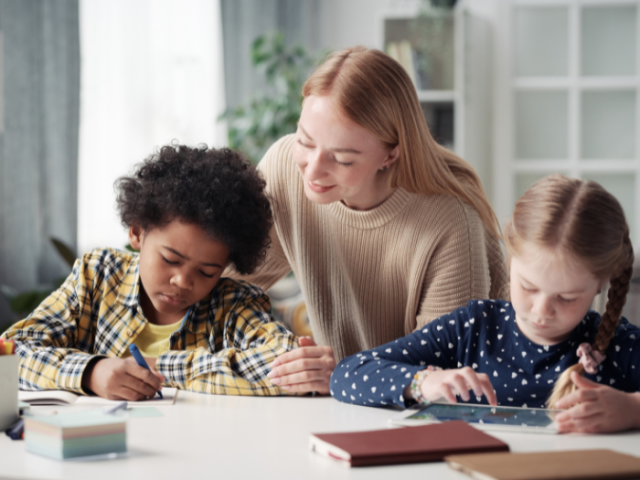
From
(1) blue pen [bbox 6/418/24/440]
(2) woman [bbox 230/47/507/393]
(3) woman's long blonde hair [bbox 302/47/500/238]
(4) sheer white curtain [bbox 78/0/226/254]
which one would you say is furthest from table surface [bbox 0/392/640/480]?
(4) sheer white curtain [bbox 78/0/226/254]

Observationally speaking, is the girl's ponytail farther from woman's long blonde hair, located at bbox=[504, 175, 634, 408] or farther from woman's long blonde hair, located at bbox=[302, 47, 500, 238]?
woman's long blonde hair, located at bbox=[302, 47, 500, 238]

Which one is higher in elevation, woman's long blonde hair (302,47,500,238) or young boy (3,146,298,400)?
woman's long blonde hair (302,47,500,238)

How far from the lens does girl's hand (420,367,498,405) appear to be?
94 centimetres

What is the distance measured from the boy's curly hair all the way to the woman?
10cm

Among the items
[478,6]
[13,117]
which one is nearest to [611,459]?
[13,117]

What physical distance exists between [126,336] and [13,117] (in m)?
2.27

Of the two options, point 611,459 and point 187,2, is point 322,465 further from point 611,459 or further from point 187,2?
point 187,2

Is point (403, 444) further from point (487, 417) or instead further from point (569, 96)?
point (569, 96)

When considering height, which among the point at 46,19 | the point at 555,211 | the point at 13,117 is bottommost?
the point at 555,211

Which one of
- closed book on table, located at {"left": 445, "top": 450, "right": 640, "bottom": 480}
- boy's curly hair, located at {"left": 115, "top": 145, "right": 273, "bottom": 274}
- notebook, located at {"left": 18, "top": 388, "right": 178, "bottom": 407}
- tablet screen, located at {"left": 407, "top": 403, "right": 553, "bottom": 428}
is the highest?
boy's curly hair, located at {"left": 115, "top": 145, "right": 273, "bottom": 274}

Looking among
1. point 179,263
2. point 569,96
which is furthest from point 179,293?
point 569,96

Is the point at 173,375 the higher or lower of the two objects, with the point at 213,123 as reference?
lower

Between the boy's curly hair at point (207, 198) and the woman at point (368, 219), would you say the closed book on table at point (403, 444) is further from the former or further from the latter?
the boy's curly hair at point (207, 198)

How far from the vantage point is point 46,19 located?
325 cm
